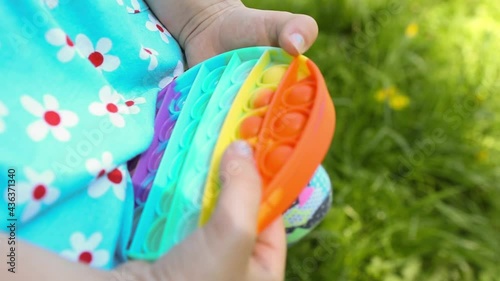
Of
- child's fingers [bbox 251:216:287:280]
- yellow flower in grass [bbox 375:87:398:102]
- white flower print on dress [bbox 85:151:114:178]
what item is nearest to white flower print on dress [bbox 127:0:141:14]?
white flower print on dress [bbox 85:151:114:178]

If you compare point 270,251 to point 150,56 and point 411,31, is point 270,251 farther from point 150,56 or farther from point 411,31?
point 411,31

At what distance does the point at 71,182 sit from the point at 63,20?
20cm

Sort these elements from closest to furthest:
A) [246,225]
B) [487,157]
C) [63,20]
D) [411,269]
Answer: [246,225] → [63,20] → [411,269] → [487,157]

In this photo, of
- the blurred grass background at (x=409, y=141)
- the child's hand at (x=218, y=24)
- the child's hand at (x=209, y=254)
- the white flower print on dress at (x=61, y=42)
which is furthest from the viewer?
the blurred grass background at (x=409, y=141)

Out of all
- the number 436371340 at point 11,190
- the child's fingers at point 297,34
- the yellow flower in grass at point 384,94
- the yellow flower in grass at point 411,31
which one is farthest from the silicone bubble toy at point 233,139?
the yellow flower in grass at point 411,31

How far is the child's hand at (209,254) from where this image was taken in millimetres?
500

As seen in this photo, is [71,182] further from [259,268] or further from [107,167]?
[259,268]

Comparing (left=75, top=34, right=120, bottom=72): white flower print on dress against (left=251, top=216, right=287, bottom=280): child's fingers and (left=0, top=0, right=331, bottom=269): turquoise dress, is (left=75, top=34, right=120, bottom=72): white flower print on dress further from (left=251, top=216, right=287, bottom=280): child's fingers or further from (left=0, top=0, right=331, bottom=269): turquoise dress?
(left=251, top=216, right=287, bottom=280): child's fingers

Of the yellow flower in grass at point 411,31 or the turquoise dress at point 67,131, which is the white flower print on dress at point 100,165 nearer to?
the turquoise dress at point 67,131

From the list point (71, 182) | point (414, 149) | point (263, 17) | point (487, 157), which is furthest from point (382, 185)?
point (71, 182)

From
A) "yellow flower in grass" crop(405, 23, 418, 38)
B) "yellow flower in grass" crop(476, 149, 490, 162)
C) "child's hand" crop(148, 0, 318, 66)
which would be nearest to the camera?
"child's hand" crop(148, 0, 318, 66)

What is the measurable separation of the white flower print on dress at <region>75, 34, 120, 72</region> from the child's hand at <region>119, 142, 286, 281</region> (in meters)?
0.22

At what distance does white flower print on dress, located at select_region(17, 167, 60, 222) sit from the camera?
1.76ft

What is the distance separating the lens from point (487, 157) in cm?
123
